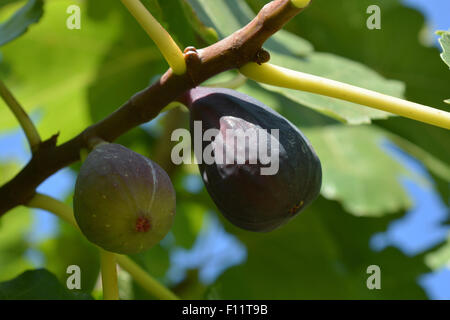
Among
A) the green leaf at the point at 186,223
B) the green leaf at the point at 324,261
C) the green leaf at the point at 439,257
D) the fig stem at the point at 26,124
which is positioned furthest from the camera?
the green leaf at the point at 186,223

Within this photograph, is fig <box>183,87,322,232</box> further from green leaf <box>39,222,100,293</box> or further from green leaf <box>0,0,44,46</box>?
green leaf <box>39,222,100,293</box>

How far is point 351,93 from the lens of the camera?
1149mm

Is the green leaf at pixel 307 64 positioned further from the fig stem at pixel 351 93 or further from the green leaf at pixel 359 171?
the green leaf at pixel 359 171

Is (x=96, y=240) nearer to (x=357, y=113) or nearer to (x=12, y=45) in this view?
(x=357, y=113)

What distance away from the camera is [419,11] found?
3109 millimetres

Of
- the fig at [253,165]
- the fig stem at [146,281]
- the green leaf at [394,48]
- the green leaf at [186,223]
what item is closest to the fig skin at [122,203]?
the fig at [253,165]

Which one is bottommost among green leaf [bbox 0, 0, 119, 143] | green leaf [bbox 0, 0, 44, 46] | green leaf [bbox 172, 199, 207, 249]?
green leaf [bbox 172, 199, 207, 249]

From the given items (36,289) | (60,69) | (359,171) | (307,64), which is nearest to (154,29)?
(36,289)

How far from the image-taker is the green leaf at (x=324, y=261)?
2617 mm

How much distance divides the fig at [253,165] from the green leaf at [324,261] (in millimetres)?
1304

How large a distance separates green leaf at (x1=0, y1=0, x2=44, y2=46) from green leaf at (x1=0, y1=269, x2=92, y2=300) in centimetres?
62

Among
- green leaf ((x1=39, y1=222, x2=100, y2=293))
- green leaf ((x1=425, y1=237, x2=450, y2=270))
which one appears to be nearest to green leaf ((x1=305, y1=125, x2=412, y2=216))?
green leaf ((x1=425, y1=237, x2=450, y2=270))

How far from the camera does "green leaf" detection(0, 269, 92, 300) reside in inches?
61.2
